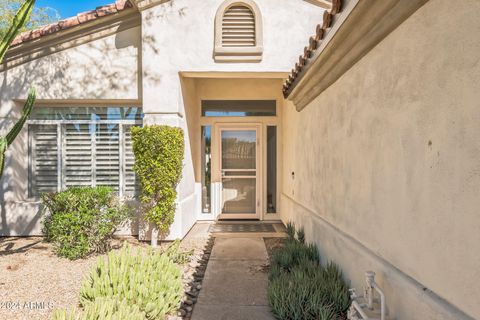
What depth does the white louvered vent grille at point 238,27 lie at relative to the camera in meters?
6.53

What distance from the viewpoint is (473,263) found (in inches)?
63.9

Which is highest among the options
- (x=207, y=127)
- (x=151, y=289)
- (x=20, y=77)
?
(x=20, y=77)

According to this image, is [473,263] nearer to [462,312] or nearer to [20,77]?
[462,312]

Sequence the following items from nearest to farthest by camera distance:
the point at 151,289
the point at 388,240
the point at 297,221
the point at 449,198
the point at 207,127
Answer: the point at 449,198, the point at 388,240, the point at 151,289, the point at 297,221, the point at 207,127

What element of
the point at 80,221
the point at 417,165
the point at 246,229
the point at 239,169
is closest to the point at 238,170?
the point at 239,169

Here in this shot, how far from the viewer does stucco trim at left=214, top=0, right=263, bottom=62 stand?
21.2 ft

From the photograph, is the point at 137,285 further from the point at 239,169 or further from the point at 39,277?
the point at 239,169

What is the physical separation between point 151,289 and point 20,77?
20.9ft

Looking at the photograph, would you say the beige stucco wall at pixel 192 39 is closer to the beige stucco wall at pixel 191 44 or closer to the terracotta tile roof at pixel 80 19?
the beige stucco wall at pixel 191 44

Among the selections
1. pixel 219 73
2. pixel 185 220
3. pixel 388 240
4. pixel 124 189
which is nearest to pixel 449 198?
pixel 388 240

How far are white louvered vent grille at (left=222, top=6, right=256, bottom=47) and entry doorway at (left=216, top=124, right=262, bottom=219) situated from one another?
280cm

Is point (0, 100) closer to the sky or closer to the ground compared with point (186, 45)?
closer to the ground

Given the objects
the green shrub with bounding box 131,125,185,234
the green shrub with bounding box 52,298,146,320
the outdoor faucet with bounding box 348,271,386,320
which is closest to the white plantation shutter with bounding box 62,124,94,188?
the green shrub with bounding box 131,125,185,234

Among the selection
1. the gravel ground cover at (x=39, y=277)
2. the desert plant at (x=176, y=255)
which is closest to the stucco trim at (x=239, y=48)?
the desert plant at (x=176, y=255)
